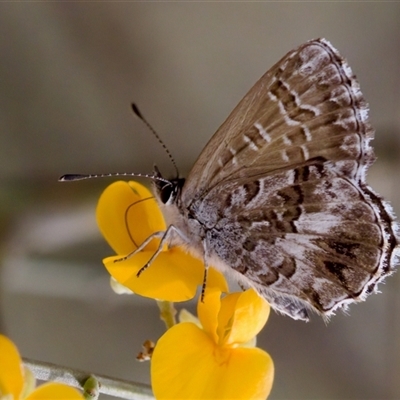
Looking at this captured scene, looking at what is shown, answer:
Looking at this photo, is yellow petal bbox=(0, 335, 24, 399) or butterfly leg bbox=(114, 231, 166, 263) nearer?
yellow petal bbox=(0, 335, 24, 399)

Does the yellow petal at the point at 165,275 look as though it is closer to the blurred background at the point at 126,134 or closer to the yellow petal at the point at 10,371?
the yellow petal at the point at 10,371

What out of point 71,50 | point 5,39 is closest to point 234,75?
point 71,50

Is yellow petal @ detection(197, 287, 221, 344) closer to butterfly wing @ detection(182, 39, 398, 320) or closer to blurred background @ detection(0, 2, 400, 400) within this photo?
butterfly wing @ detection(182, 39, 398, 320)

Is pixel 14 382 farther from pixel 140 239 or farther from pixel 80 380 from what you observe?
pixel 140 239

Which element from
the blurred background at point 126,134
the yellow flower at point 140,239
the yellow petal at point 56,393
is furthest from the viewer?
the blurred background at point 126,134

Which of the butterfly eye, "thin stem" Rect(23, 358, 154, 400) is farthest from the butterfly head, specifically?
"thin stem" Rect(23, 358, 154, 400)

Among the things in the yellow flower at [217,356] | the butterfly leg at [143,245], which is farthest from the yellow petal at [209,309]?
the butterfly leg at [143,245]

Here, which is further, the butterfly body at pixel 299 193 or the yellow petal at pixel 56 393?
the butterfly body at pixel 299 193

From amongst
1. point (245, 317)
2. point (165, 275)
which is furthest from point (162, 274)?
point (245, 317)
